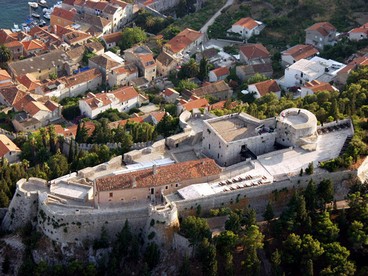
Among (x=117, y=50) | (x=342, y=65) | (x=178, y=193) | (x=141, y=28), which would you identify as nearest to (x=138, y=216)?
(x=178, y=193)

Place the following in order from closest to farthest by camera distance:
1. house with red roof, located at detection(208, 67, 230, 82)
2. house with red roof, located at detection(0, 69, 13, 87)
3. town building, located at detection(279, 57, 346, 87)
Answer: town building, located at detection(279, 57, 346, 87) < house with red roof, located at detection(0, 69, 13, 87) < house with red roof, located at detection(208, 67, 230, 82)

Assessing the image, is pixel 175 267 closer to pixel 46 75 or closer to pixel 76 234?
pixel 76 234

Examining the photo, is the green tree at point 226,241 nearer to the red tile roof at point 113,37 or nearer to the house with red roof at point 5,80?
the house with red roof at point 5,80

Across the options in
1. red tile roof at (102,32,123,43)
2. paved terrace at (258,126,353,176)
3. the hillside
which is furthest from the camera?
red tile roof at (102,32,123,43)

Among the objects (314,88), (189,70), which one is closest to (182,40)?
(189,70)

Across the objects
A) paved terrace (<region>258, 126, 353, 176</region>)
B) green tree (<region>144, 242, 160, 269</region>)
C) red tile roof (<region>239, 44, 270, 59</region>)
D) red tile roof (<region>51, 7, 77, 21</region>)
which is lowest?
red tile roof (<region>51, 7, 77, 21</region>)

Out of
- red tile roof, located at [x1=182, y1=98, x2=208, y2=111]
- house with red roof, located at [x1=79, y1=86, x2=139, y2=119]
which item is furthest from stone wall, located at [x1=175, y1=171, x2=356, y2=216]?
house with red roof, located at [x1=79, y1=86, x2=139, y2=119]

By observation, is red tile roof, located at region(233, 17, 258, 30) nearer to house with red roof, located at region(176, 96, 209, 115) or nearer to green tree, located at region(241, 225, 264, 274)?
house with red roof, located at region(176, 96, 209, 115)
